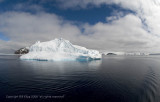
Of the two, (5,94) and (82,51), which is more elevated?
(82,51)

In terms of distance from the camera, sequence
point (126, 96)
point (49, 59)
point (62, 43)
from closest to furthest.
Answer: point (126, 96) < point (49, 59) < point (62, 43)

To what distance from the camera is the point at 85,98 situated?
7.26m

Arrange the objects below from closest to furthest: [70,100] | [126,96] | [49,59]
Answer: [70,100]
[126,96]
[49,59]

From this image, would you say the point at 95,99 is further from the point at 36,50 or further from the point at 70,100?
the point at 36,50

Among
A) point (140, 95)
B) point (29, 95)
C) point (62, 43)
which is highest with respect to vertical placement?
point (62, 43)

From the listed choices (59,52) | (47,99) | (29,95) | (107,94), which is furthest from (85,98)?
(59,52)

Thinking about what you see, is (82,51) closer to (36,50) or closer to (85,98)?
(36,50)

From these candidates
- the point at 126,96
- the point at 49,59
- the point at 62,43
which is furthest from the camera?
the point at 62,43

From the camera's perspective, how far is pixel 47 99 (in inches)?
278

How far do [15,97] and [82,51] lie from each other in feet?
121

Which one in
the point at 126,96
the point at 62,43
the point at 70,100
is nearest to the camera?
the point at 70,100

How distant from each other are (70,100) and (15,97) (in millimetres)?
4685

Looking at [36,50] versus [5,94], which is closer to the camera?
[5,94]

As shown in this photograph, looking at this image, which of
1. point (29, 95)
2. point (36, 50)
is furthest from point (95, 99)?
point (36, 50)
